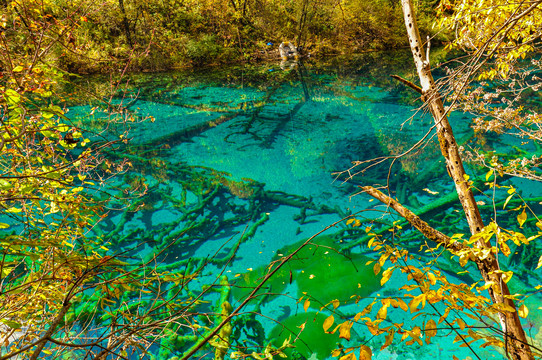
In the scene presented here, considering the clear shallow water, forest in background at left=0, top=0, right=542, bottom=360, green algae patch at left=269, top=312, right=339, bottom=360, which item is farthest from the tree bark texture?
green algae patch at left=269, top=312, right=339, bottom=360

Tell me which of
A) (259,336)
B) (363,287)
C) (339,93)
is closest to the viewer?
(259,336)

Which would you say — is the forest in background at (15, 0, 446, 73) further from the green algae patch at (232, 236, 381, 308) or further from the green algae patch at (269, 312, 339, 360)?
the green algae patch at (269, 312, 339, 360)

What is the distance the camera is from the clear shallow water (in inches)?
140

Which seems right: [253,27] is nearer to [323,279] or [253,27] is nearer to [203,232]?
[203,232]

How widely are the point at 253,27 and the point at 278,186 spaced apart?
18.7 metres

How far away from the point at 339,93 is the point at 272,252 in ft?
27.1

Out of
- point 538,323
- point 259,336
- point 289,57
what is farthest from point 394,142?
point 289,57

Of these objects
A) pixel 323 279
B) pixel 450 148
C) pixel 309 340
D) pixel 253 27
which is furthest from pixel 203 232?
pixel 253 27

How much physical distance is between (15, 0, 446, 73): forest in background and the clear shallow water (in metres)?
8.39

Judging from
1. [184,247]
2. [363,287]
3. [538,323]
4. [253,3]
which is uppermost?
[253,3]

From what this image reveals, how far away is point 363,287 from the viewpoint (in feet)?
12.5

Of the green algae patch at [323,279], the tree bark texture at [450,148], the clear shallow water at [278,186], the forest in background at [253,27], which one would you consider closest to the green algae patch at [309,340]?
the clear shallow water at [278,186]

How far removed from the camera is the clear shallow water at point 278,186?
356cm

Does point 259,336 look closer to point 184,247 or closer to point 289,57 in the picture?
point 184,247
